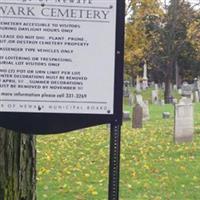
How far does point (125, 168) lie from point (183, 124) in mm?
4107

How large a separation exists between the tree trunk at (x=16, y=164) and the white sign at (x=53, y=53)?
63 cm

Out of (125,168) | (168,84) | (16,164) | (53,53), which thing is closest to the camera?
(53,53)

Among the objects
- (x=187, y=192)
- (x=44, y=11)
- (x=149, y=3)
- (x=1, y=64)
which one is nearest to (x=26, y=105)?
(x=1, y=64)

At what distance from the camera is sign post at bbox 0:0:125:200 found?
3.64m

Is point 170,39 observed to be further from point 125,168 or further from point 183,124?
point 125,168

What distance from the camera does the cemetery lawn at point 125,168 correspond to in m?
8.27

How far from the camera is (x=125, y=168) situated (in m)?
10.3

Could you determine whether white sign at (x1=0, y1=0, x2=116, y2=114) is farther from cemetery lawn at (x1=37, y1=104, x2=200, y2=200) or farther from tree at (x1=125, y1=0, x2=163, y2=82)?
tree at (x1=125, y1=0, x2=163, y2=82)

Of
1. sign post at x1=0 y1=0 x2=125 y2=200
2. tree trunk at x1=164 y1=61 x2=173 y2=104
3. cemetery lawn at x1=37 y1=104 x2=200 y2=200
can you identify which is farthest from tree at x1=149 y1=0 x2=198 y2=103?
sign post at x1=0 y1=0 x2=125 y2=200

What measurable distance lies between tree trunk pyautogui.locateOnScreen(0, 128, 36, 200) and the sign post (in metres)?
0.59

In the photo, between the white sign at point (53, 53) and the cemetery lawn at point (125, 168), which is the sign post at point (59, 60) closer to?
the white sign at point (53, 53)

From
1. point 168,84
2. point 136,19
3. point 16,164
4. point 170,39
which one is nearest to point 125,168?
point 16,164

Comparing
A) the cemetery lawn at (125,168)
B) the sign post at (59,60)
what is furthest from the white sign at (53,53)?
the cemetery lawn at (125,168)

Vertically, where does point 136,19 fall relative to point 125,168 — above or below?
above
